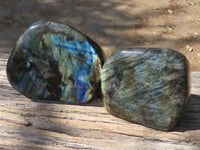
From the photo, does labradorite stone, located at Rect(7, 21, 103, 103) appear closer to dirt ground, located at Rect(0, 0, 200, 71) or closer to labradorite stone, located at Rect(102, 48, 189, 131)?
labradorite stone, located at Rect(102, 48, 189, 131)

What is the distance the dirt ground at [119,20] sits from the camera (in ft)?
10.2

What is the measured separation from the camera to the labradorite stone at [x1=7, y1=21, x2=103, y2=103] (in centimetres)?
153

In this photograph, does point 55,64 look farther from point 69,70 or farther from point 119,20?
point 119,20

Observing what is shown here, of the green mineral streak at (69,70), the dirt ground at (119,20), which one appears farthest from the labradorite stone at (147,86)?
the dirt ground at (119,20)

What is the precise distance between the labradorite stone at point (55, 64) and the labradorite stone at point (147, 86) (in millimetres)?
126

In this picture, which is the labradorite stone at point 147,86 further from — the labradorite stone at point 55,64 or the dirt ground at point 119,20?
the dirt ground at point 119,20

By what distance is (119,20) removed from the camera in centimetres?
344

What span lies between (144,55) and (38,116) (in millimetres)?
710

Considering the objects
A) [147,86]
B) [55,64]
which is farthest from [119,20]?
[147,86]

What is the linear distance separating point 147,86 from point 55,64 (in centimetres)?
56

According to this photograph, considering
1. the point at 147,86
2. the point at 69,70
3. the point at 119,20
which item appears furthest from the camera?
the point at 119,20

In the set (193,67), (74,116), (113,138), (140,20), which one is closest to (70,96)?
(74,116)

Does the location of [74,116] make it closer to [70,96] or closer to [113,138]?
[70,96]

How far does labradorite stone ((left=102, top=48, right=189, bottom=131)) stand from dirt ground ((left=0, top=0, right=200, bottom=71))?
1573 mm
